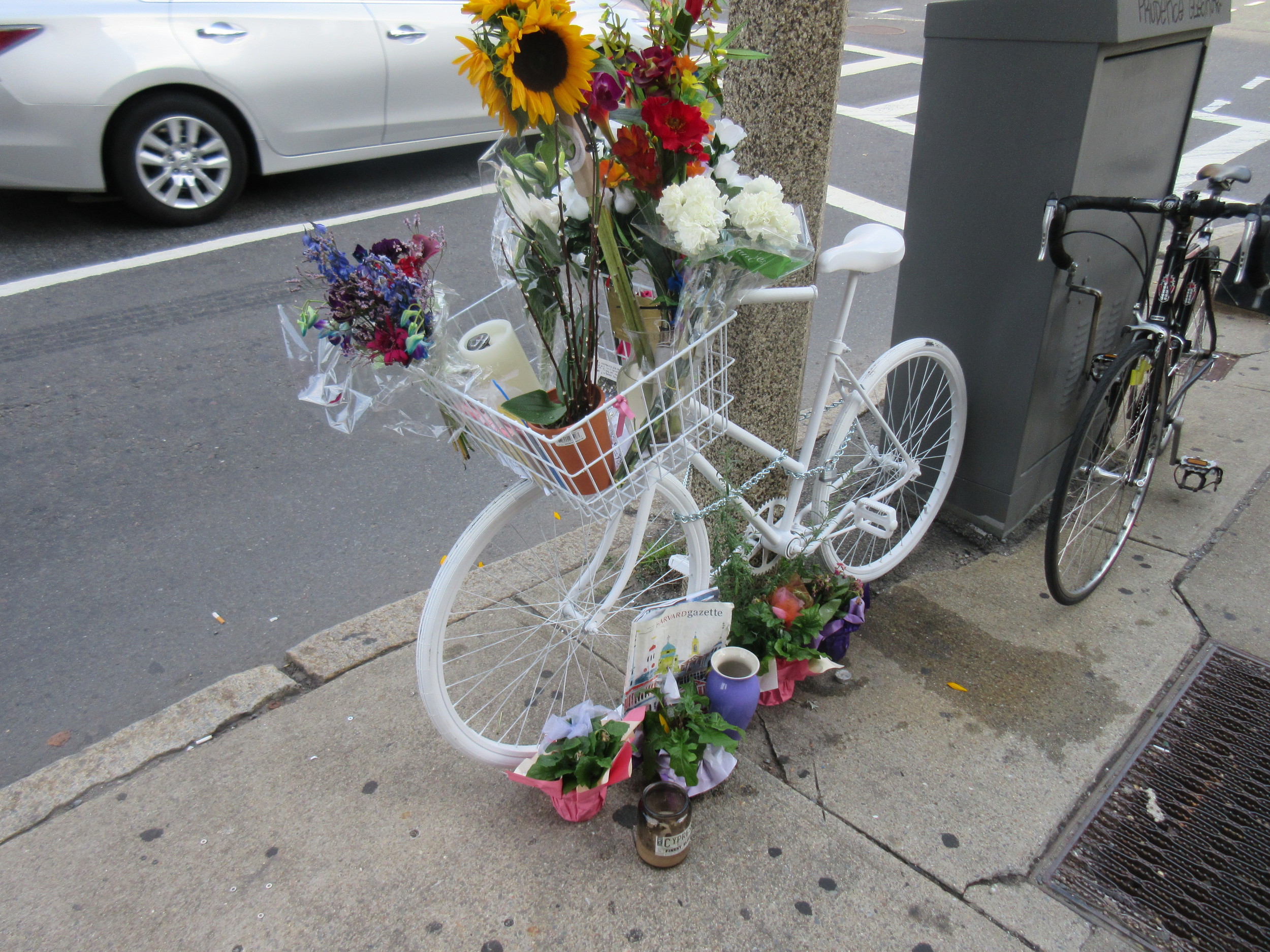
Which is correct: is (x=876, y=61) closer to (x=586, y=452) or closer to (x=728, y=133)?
(x=728, y=133)

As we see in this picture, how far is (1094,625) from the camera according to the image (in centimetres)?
307

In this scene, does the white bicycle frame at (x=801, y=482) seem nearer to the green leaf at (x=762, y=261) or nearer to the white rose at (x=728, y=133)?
the green leaf at (x=762, y=261)

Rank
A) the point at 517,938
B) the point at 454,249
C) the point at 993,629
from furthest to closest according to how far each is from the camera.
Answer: the point at 454,249
the point at 993,629
the point at 517,938

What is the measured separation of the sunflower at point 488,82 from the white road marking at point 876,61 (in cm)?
1025

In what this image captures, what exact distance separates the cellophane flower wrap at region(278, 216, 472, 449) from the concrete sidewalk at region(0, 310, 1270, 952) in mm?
1135

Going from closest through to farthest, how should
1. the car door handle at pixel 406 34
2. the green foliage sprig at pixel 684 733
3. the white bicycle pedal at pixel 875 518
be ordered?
1. the green foliage sprig at pixel 684 733
2. the white bicycle pedal at pixel 875 518
3. the car door handle at pixel 406 34

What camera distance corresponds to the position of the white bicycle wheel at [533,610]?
2207 mm

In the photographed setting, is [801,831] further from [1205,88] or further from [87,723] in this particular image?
[1205,88]

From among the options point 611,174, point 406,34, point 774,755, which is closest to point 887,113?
point 406,34

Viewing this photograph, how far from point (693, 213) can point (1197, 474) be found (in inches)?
118

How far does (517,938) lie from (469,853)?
276 millimetres

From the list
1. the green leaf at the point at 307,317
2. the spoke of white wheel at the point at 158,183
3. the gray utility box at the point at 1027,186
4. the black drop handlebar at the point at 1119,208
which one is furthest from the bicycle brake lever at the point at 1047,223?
the spoke of white wheel at the point at 158,183

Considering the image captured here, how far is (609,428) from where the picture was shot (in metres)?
1.87

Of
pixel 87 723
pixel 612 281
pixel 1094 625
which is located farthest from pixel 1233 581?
pixel 87 723
